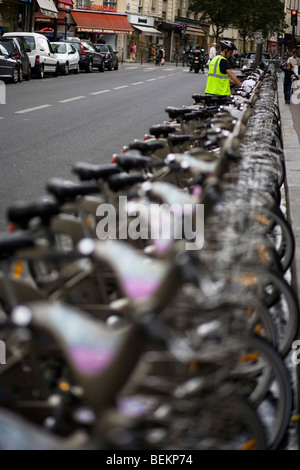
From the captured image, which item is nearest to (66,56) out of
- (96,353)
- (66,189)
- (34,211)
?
(66,189)

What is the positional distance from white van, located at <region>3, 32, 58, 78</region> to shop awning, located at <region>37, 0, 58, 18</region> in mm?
13057

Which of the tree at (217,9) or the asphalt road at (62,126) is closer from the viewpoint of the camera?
the asphalt road at (62,126)

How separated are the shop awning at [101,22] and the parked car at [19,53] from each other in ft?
97.9

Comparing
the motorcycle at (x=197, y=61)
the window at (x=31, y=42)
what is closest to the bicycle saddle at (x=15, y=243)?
the window at (x=31, y=42)

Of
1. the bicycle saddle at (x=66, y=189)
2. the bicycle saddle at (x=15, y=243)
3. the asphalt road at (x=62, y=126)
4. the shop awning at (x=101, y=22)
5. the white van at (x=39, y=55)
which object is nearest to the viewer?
the bicycle saddle at (x=15, y=243)

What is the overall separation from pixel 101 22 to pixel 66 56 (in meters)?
25.7

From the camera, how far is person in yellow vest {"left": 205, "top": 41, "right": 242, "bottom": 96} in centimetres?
1120

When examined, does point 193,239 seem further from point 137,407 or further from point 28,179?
point 28,179

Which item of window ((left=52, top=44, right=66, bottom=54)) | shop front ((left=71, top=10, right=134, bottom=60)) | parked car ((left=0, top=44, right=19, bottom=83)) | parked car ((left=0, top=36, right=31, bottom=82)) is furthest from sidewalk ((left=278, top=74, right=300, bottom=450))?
shop front ((left=71, top=10, right=134, bottom=60))

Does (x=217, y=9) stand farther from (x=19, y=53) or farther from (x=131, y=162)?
(x=131, y=162)

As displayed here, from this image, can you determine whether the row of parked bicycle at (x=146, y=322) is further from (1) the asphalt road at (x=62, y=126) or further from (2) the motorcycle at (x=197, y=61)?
(2) the motorcycle at (x=197, y=61)

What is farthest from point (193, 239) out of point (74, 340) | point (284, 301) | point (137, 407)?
point (74, 340)

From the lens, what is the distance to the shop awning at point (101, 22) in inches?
2249

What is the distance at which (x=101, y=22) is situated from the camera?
58938mm
